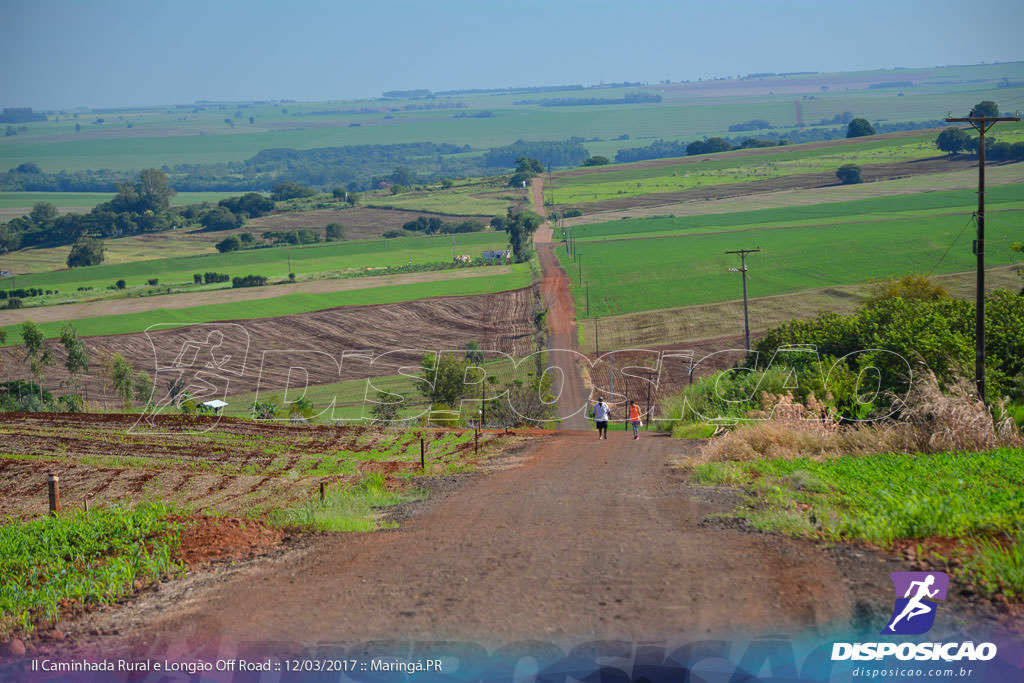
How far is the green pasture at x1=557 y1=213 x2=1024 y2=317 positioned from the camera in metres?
83.4

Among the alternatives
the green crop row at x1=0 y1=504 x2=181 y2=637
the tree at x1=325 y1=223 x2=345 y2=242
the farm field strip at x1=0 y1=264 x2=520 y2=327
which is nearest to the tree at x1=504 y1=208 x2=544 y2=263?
the farm field strip at x1=0 y1=264 x2=520 y2=327

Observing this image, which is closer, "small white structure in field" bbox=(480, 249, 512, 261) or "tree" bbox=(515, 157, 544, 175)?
"small white structure in field" bbox=(480, 249, 512, 261)

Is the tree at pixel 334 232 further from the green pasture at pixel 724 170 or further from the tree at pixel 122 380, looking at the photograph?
the tree at pixel 122 380

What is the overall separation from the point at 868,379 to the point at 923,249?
6805 centimetres

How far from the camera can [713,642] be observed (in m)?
8.29

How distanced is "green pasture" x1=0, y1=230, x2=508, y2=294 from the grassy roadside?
98183 millimetres

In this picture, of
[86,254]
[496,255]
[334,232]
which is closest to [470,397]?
[496,255]

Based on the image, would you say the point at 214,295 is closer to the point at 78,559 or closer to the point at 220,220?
the point at 220,220

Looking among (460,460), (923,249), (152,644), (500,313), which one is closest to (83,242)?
(500,313)

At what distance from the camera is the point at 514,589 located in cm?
986

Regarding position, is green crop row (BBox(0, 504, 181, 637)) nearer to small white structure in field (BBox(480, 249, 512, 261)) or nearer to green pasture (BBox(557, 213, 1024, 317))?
green pasture (BBox(557, 213, 1024, 317))

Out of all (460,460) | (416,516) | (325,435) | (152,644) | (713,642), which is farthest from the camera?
(325,435)

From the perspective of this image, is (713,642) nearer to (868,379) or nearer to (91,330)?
(868,379)

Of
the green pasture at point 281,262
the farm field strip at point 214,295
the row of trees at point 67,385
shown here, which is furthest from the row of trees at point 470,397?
the green pasture at point 281,262
